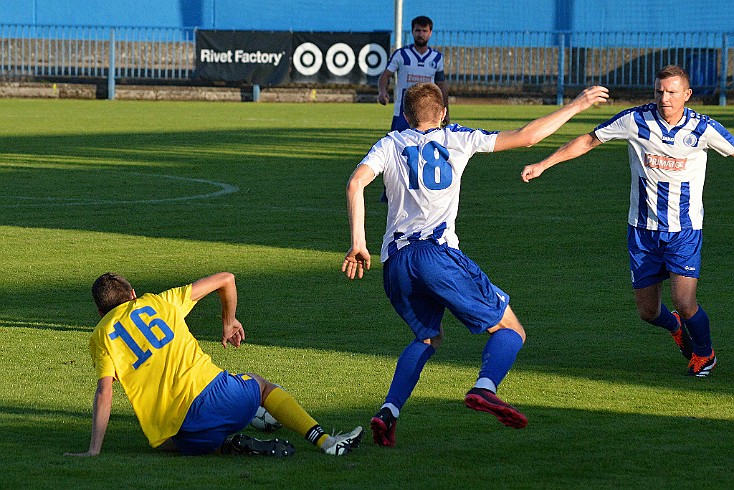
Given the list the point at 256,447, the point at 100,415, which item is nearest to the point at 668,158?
the point at 256,447

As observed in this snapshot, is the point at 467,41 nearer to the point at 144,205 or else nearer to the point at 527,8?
the point at 527,8

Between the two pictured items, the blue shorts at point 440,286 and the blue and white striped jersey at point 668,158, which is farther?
the blue and white striped jersey at point 668,158

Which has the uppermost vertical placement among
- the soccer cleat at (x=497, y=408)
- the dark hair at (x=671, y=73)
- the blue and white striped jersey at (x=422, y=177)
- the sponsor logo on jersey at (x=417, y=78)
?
the sponsor logo on jersey at (x=417, y=78)

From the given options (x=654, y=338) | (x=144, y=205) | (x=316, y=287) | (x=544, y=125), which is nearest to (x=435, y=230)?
(x=544, y=125)

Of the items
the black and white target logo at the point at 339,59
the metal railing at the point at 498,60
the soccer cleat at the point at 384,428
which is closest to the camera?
the soccer cleat at the point at 384,428

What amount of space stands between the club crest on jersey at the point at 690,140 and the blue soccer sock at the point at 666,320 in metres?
0.95

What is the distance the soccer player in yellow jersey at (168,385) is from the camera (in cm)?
545

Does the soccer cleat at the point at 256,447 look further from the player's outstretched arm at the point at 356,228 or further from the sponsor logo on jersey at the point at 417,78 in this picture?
the sponsor logo on jersey at the point at 417,78

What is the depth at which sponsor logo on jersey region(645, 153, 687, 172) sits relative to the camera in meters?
7.33

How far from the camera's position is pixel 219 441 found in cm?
556

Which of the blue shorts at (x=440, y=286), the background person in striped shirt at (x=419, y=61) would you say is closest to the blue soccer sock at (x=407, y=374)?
the blue shorts at (x=440, y=286)

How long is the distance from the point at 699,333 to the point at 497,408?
227cm

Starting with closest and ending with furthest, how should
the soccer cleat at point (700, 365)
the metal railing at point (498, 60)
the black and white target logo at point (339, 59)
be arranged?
the soccer cleat at point (700, 365) → the black and white target logo at point (339, 59) → the metal railing at point (498, 60)

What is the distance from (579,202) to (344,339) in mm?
7806
